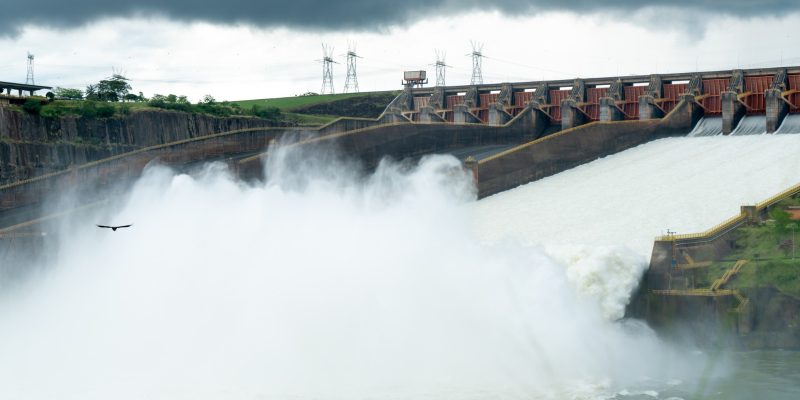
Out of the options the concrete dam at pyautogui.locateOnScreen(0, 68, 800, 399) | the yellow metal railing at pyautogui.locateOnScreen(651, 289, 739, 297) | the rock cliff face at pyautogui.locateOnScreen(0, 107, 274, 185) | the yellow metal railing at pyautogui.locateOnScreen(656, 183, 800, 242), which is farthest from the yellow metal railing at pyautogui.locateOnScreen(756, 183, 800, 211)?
the rock cliff face at pyautogui.locateOnScreen(0, 107, 274, 185)

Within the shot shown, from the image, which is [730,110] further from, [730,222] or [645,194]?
[730,222]

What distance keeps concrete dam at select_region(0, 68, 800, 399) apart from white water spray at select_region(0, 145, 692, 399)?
0.33 ft

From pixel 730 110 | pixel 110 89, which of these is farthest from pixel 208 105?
pixel 730 110

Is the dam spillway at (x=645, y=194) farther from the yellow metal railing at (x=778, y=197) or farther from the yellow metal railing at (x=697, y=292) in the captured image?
the yellow metal railing at (x=697, y=292)

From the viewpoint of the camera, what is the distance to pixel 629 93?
7156cm

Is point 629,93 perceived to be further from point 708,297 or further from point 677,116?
point 708,297

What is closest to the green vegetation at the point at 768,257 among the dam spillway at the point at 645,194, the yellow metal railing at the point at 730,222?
the yellow metal railing at the point at 730,222

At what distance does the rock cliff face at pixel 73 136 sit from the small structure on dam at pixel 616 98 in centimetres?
1791

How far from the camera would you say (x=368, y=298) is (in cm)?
3906

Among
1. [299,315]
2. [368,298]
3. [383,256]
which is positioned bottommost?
[299,315]

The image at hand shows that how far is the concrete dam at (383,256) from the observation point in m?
35.5

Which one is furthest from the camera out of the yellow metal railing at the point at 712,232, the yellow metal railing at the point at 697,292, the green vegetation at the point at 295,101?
the green vegetation at the point at 295,101

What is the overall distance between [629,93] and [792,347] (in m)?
36.0

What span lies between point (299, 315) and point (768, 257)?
56.9ft
